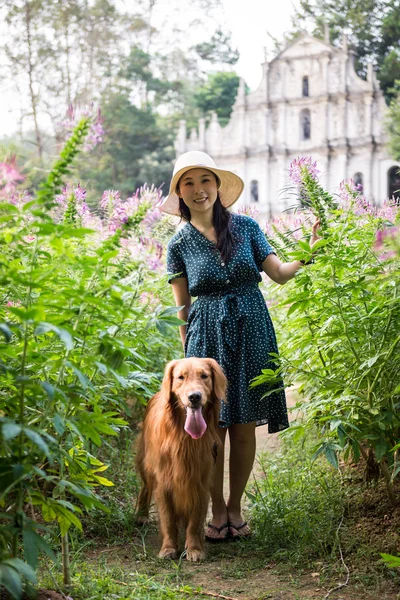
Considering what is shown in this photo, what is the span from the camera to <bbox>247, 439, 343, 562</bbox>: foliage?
3111mm

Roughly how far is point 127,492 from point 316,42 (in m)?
33.2

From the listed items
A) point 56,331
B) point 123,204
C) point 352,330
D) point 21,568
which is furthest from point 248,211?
point 21,568

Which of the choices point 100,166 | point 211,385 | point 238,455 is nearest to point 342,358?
point 211,385

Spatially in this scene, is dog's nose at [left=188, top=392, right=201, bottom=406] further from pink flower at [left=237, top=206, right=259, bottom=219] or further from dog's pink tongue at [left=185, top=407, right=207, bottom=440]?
pink flower at [left=237, top=206, right=259, bottom=219]

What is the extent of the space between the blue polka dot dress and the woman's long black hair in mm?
27

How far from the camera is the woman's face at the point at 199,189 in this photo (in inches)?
140

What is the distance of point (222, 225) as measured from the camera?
11.8ft

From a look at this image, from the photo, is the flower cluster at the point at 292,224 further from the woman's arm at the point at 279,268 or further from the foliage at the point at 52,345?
the foliage at the point at 52,345

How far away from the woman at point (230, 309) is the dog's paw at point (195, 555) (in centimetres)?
30

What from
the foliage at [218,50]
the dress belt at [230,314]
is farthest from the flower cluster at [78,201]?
the foliage at [218,50]

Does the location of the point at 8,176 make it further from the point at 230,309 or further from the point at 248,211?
the point at 248,211

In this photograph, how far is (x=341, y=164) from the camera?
109 ft

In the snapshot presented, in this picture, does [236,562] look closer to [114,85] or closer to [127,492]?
[127,492]

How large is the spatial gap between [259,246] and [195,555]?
1.45m
